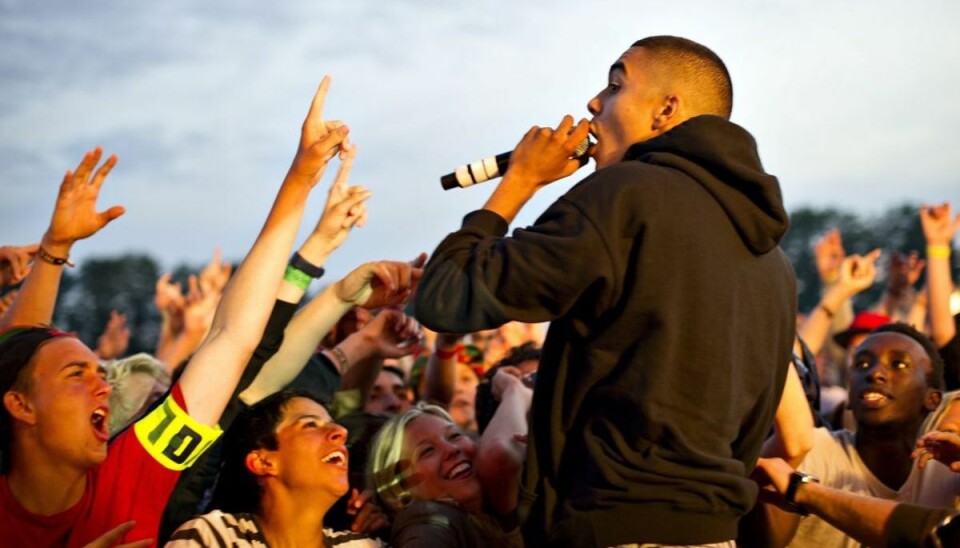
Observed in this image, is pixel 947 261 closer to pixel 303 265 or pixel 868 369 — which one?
pixel 868 369

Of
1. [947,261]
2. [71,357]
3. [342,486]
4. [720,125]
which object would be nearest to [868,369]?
[947,261]

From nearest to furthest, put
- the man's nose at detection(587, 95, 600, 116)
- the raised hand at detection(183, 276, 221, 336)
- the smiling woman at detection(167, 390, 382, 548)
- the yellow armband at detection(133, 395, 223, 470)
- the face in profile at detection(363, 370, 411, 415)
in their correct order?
the man's nose at detection(587, 95, 600, 116) < the yellow armband at detection(133, 395, 223, 470) < the smiling woman at detection(167, 390, 382, 548) < the face in profile at detection(363, 370, 411, 415) < the raised hand at detection(183, 276, 221, 336)

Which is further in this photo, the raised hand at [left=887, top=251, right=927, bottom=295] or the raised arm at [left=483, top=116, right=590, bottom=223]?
the raised hand at [left=887, top=251, right=927, bottom=295]

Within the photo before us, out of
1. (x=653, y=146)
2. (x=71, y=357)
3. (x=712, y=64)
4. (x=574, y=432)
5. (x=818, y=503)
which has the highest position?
(x=712, y=64)

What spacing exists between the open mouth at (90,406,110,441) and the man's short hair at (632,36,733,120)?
201 cm

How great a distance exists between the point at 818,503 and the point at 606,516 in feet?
3.28

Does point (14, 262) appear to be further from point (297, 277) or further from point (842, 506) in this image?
point (842, 506)

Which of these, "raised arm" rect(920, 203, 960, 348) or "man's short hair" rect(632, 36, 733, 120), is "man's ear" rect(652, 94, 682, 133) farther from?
"raised arm" rect(920, 203, 960, 348)

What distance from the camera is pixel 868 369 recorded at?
→ 588 cm

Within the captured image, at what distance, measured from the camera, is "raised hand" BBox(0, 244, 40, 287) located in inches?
222

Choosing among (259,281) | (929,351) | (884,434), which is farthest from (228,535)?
(929,351)

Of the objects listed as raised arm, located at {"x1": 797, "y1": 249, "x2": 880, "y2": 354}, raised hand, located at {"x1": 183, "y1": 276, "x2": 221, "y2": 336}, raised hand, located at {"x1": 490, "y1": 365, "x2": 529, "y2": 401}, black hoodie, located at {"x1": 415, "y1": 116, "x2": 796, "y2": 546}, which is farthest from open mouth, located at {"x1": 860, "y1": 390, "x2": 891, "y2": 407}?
raised hand, located at {"x1": 183, "y1": 276, "x2": 221, "y2": 336}

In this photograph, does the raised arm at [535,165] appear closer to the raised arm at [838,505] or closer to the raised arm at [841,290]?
the raised arm at [838,505]

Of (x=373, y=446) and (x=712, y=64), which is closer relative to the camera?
(x=712, y=64)
